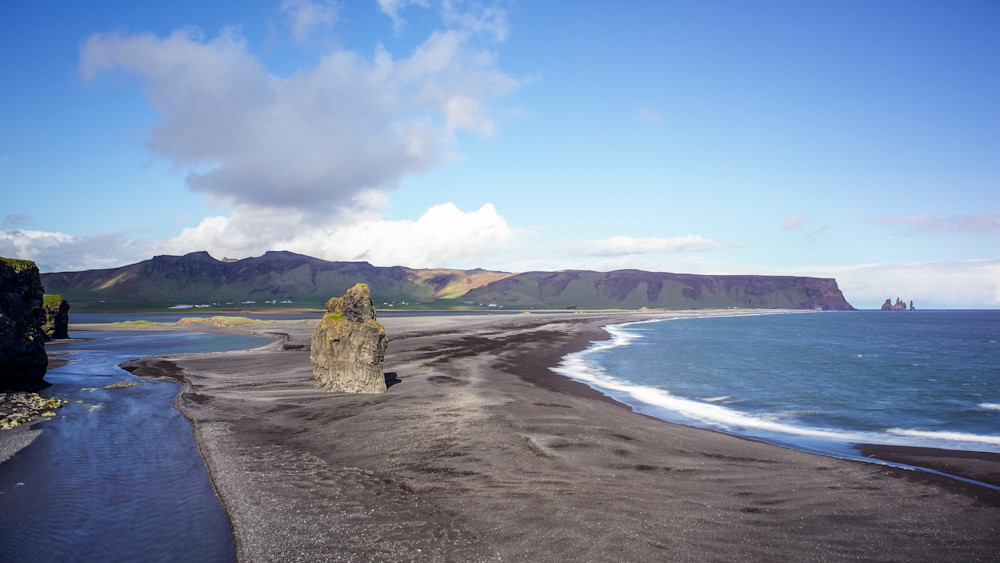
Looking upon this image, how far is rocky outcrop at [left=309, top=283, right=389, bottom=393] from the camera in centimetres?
2247

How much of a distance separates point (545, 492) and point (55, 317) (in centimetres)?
7686

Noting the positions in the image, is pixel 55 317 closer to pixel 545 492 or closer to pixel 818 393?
pixel 545 492

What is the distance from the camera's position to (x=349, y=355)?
74.1 feet

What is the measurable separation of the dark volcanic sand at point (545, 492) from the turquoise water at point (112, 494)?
2.11ft

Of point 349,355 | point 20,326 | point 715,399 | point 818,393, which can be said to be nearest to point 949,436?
point 715,399

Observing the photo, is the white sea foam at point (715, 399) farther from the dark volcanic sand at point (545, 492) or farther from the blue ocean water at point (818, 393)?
the dark volcanic sand at point (545, 492)

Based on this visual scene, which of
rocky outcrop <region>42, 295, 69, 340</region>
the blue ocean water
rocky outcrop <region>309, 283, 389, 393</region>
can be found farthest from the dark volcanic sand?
rocky outcrop <region>42, 295, 69, 340</region>

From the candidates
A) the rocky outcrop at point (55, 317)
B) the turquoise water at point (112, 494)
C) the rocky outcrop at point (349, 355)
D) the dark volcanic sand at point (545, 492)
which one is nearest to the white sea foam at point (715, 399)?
the dark volcanic sand at point (545, 492)

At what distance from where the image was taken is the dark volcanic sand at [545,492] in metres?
8.15

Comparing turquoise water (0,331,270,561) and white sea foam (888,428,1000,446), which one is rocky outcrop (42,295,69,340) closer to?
turquoise water (0,331,270,561)

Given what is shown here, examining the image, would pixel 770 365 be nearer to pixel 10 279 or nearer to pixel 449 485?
pixel 449 485

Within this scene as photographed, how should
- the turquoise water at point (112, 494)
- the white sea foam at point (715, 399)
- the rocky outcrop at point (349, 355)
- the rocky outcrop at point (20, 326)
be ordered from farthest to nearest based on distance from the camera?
the white sea foam at point (715, 399) → the rocky outcrop at point (20, 326) → the rocky outcrop at point (349, 355) → the turquoise water at point (112, 494)

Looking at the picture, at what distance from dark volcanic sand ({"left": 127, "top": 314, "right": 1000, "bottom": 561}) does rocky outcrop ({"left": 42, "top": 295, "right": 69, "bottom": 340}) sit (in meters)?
58.2

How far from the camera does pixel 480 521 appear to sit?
8.97m
